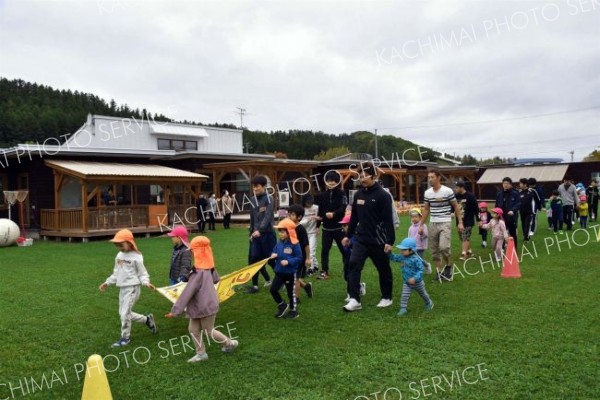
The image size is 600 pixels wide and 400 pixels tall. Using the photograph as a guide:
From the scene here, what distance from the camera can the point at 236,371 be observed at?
427 centimetres

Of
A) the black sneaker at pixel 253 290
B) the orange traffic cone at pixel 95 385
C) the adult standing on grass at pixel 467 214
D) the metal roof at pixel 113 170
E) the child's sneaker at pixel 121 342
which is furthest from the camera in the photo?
the metal roof at pixel 113 170

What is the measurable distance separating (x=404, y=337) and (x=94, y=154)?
18.4 m

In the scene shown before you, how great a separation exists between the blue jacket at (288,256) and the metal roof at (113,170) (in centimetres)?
1321

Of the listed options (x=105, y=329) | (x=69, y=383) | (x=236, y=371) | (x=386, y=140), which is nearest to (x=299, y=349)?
(x=236, y=371)

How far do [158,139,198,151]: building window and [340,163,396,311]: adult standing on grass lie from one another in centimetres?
2765

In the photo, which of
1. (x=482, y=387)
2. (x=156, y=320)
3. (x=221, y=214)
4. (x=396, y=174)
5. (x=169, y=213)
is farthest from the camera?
(x=396, y=174)

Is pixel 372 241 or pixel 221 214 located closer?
pixel 372 241

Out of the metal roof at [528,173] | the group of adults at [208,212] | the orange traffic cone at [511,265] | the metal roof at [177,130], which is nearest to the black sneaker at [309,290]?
the orange traffic cone at [511,265]

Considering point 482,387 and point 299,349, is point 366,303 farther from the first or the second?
point 482,387

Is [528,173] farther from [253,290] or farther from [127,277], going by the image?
[127,277]

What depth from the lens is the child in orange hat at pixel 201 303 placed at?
4582mm

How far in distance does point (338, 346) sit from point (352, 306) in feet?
4.37

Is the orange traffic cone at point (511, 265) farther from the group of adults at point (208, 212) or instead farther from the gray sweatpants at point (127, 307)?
the group of adults at point (208, 212)

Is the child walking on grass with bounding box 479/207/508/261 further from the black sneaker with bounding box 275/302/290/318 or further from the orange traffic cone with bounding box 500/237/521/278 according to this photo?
the black sneaker with bounding box 275/302/290/318
